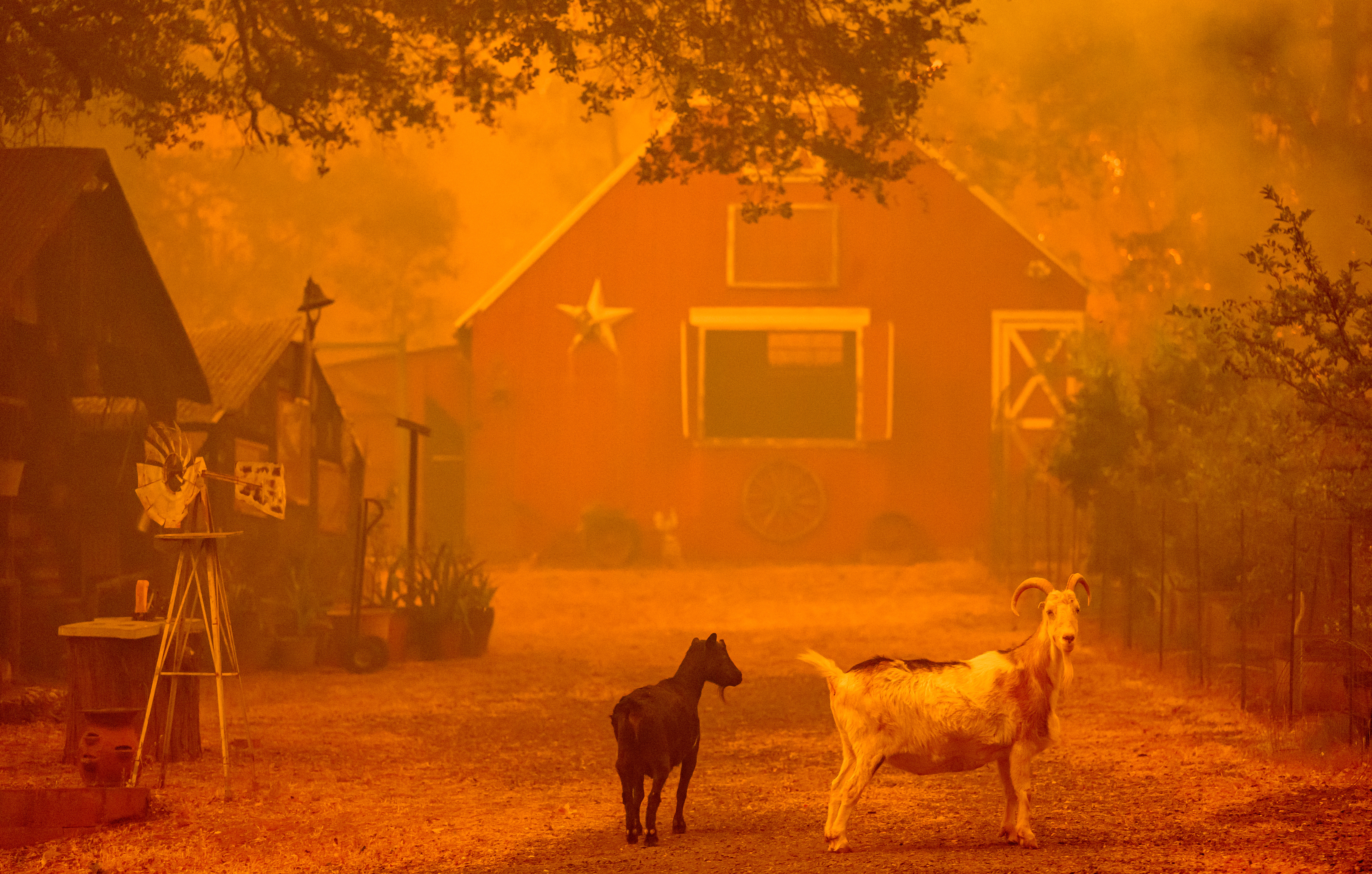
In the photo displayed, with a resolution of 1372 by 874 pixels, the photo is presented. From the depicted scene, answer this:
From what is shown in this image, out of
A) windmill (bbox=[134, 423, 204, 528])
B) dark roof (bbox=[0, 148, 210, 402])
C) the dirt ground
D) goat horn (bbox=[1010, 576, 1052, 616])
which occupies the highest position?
dark roof (bbox=[0, 148, 210, 402])

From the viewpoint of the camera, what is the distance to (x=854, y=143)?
1598cm

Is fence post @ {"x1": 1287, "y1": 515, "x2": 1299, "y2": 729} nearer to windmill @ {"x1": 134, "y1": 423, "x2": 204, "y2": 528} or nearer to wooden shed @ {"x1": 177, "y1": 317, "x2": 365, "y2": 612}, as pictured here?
windmill @ {"x1": 134, "y1": 423, "x2": 204, "y2": 528}

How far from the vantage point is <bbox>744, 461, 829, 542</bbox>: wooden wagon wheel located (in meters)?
29.8

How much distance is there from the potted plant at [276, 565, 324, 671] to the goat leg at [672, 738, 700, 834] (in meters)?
8.33

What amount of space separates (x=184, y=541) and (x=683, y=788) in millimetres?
3855

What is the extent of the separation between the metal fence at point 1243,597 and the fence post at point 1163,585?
31mm

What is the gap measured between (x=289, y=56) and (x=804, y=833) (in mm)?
11157

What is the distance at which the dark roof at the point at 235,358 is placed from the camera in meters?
16.6

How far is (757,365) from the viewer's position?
30.3 meters

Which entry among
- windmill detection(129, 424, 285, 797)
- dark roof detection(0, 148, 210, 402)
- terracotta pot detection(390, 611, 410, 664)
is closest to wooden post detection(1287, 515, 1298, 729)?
windmill detection(129, 424, 285, 797)

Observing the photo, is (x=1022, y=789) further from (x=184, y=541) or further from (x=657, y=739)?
(x=184, y=541)

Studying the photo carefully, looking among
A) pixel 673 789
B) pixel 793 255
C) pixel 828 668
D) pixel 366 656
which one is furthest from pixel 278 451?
pixel 793 255

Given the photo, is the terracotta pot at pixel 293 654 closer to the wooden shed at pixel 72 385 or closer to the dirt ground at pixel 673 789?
the dirt ground at pixel 673 789

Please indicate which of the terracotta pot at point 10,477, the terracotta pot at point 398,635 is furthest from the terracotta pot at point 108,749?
the terracotta pot at point 398,635
